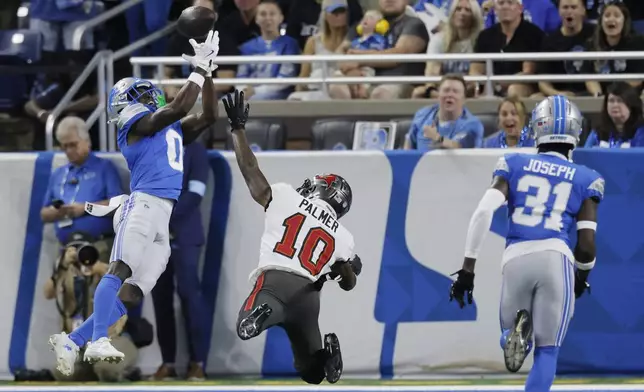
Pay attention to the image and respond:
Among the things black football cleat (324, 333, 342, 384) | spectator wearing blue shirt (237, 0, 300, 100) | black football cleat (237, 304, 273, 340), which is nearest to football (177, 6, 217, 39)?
black football cleat (237, 304, 273, 340)

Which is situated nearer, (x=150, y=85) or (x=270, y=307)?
(x=270, y=307)

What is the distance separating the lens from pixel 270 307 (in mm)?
9516

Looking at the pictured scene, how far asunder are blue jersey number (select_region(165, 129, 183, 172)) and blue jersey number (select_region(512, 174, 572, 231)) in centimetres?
227

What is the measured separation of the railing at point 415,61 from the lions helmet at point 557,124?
2589 millimetres

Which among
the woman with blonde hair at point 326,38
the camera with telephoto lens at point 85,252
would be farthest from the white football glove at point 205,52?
the woman with blonde hair at point 326,38

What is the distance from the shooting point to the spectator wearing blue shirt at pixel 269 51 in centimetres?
1393

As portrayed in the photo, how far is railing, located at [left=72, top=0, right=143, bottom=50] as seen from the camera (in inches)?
567

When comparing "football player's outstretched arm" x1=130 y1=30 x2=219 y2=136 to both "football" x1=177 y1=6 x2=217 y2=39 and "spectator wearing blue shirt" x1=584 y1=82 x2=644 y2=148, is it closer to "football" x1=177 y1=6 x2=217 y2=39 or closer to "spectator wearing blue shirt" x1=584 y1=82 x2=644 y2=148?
"football" x1=177 y1=6 x2=217 y2=39

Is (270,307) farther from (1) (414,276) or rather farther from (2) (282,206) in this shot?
(1) (414,276)

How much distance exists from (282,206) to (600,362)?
347 centimetres

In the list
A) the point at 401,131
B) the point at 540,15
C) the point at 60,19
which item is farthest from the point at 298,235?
the point at 60,19

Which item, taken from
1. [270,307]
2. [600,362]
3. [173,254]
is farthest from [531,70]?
[270,307]

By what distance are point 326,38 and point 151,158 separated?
13.8ft

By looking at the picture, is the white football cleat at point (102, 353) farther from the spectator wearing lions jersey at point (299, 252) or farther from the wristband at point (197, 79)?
the wristband at point (197, 79)
